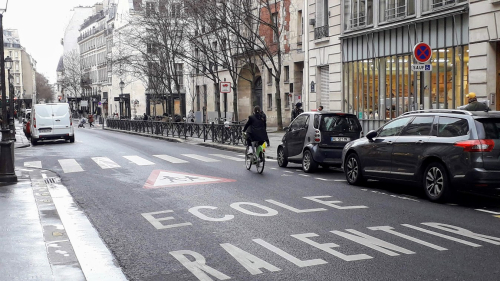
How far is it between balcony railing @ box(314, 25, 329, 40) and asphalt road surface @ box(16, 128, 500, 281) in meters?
17.9

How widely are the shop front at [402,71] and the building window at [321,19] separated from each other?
191 cm

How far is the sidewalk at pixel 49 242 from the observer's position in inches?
244

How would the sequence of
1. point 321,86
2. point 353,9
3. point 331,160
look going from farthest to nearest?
point 321,86 < point 353,9 < point 331,160

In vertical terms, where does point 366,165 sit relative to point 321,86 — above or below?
below

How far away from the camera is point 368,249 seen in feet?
23.1

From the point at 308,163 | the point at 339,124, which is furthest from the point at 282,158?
the point at 339,124

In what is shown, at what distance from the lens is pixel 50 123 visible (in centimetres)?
3108

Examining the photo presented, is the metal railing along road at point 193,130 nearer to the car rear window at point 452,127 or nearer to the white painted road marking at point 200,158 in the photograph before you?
the white painted road marking at point 200,158

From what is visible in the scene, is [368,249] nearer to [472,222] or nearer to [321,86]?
[472,222]

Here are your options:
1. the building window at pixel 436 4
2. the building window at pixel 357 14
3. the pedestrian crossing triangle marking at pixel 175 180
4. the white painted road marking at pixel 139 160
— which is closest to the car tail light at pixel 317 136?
the pedestrian crossing triangle marking at pixel 175 180

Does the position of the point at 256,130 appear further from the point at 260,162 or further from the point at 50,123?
the point at 50,123

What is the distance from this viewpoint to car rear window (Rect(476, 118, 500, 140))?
1018cm

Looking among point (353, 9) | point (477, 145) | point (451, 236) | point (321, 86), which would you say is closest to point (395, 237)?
point (451, 236)

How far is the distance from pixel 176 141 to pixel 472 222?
2640cm
